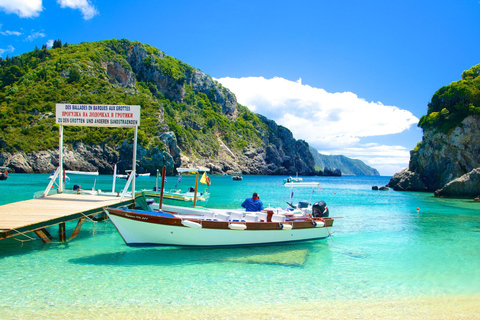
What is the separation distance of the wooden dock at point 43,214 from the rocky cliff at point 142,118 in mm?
66084

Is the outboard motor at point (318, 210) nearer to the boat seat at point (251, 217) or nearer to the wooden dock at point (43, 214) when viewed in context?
the boat seat at point (251, 217)

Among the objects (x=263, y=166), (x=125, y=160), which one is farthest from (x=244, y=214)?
(x=263, y=166)

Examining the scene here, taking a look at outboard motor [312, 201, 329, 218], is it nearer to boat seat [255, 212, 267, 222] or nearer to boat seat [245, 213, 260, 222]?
boat seat [255, 212, 267, 222]

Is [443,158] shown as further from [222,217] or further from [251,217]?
[222,217]

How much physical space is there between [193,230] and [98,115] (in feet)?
27.3

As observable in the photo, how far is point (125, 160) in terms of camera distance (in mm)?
79875

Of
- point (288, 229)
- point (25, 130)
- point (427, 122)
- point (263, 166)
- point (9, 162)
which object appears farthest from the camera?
point (263, 166)

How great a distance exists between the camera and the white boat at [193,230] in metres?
10.8

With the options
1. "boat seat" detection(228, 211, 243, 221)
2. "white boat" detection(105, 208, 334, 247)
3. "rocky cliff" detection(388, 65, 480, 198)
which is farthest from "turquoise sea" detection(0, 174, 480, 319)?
"rocky cliff" detection(388, 65, 480, 198)

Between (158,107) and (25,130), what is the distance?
38499mm

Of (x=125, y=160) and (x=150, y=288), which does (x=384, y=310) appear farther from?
(x=125, y=160)

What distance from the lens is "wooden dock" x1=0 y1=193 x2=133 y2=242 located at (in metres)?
9.61

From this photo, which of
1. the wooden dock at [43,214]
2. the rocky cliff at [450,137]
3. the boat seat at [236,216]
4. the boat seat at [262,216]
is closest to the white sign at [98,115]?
the wooden dock at [43,214]

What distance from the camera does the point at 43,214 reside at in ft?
37.1
